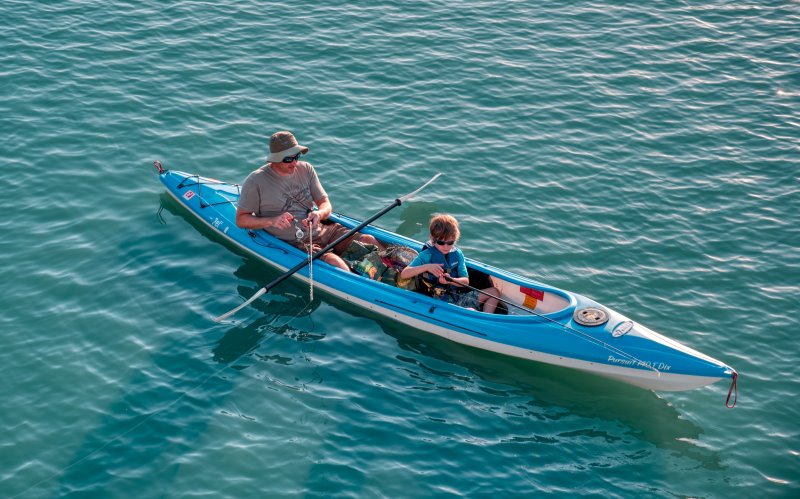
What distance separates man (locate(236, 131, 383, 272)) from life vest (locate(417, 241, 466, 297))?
118cm

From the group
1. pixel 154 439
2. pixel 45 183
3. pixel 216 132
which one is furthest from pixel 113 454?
pixel 216 132

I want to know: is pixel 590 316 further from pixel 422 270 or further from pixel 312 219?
pixel 312 219

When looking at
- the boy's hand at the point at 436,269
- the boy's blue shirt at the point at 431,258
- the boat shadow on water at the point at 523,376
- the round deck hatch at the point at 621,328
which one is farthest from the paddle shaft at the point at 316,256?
the round deck hatch at the point at 621,328

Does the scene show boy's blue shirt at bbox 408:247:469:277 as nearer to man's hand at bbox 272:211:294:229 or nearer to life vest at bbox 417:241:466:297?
life vest at bbox 417:241:466:297

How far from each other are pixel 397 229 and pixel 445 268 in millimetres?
2355

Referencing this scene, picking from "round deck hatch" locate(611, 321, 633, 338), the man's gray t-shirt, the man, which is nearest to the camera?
"round deck hatch" locate(611, 321, 633, 338)

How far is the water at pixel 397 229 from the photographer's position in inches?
395

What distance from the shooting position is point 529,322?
11422 mm

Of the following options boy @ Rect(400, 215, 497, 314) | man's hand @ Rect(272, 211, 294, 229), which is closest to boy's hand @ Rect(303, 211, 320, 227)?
man's hand @ Rect(272, 211, 294, 229)

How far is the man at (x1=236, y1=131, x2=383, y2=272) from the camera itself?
12.2 meters

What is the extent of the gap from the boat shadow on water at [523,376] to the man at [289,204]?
81cm

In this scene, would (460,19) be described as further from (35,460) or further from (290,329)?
(35,460)

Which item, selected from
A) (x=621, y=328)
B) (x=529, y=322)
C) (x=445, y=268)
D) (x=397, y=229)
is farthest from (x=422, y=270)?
(x=621, y=328)

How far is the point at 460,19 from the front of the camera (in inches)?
790
